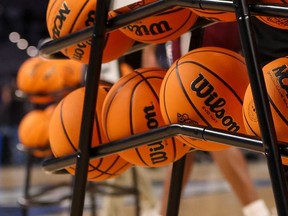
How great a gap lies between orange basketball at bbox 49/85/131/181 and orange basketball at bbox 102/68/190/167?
0.20 ft

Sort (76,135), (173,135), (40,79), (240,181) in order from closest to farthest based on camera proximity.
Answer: (173,135)
(76,135)
(240,181)
(40,79)

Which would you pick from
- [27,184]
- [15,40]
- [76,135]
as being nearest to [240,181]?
[27,184]

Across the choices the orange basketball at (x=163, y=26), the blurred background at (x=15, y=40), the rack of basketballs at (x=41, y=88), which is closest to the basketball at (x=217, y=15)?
the orange basketball at (x=163, y=26)

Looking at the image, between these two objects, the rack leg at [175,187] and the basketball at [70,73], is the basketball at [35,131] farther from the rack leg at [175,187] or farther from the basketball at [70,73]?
the rack leg at [175,187]

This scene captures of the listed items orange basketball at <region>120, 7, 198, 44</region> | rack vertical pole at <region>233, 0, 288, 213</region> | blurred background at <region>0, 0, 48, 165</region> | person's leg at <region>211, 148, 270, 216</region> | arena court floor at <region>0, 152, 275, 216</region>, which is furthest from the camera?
blurred background at <region>0, 0, 48, 165</region>

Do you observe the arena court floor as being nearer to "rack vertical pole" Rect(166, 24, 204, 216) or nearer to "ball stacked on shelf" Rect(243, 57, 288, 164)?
"rack vertical pole" Rect(166, 24, 204, 216)

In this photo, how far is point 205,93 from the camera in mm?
855

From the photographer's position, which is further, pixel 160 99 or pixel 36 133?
pixel 36 133

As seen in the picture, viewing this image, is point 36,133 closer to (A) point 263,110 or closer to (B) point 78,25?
(B) point 78,25

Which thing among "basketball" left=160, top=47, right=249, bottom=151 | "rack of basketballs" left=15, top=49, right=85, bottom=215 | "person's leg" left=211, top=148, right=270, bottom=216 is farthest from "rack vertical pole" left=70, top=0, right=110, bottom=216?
"rack of basketballs" left=15, top=49, right=85, bottom=215

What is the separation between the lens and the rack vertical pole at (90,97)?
880 millimetres

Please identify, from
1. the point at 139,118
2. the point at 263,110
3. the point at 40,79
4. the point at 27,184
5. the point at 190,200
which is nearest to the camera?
the point at 263,110

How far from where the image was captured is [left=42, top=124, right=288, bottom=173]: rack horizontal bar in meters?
0.72

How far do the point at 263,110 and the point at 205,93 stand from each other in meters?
0.18
